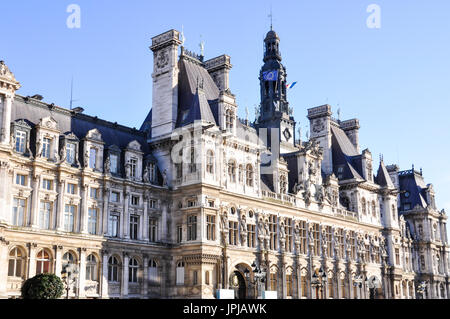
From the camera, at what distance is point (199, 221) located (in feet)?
168

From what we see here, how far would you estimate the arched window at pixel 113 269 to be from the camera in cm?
4778

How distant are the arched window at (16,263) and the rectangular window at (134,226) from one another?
35.0ft

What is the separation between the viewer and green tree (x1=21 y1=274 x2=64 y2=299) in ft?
112

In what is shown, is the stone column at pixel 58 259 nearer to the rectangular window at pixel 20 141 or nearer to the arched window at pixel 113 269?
the arched window at pixel 113 269

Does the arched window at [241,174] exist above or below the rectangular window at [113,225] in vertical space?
above

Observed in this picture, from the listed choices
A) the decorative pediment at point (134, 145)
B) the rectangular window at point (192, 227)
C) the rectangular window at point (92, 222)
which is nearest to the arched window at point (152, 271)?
the rectangular window at point (192, 227)

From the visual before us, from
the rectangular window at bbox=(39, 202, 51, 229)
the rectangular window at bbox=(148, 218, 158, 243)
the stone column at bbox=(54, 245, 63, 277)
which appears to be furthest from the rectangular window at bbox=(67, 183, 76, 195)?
the rectangular window at bbox=(148, 218, 158, 243)

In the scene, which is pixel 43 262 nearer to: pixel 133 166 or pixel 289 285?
pixel 133 166

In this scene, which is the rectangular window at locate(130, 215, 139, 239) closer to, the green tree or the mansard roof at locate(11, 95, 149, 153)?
the mansard roof at locate(11, 95, 149, 153)

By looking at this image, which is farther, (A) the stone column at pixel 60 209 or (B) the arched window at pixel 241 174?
(B) the arched window at pixel 241 174

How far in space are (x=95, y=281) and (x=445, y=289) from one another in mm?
71818

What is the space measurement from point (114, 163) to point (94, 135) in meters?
3.25
